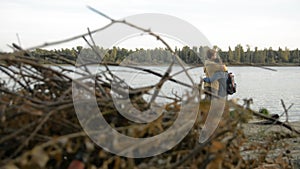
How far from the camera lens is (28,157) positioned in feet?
4.01

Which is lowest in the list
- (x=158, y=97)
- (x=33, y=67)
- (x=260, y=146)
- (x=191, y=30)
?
(x=260, y=146)

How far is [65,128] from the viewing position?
4.69 ft

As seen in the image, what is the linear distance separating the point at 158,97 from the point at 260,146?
637 mm

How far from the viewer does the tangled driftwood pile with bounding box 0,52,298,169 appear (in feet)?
4.26

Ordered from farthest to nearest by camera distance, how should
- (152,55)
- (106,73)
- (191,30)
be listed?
(152,55) < (191,30) < (106,73)

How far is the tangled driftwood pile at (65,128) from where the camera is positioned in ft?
4.26

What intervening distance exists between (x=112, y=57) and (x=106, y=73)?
0.23 m

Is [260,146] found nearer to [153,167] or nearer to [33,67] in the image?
[153,167]

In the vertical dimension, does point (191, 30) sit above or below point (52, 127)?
above

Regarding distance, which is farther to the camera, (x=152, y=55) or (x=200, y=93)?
(x=152, y=55)

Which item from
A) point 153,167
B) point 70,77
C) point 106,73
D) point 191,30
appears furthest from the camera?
point 191,30

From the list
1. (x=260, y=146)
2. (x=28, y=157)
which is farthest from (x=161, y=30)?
(x=28, y=157)

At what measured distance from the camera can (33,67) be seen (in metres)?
1.59

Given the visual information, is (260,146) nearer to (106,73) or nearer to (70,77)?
(106,73)
